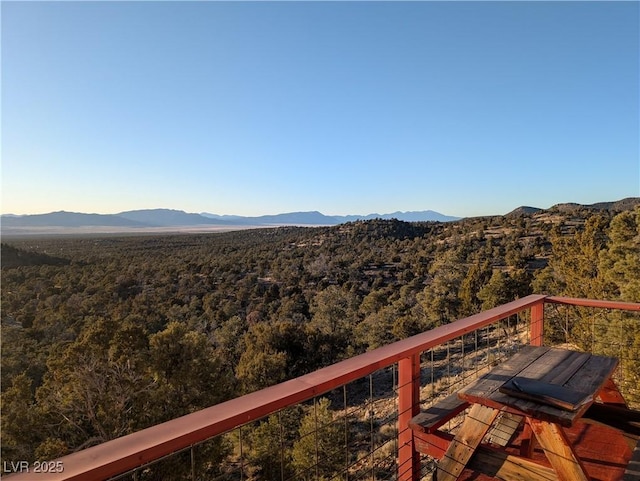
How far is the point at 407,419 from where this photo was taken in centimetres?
171

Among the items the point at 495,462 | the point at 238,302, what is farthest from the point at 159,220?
the point at 495,462

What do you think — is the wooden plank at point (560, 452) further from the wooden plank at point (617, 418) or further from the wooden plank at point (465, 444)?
the wooden plank at point (617, 418)

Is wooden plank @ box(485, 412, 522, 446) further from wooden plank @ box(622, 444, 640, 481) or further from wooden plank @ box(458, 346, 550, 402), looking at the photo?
wooden plank @ box(622, 444, 640, 481)

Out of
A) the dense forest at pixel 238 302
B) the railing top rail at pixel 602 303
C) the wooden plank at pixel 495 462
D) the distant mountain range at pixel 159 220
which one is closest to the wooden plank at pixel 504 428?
the wooden plank at pixel 495 462

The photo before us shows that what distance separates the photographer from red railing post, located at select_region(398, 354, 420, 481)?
167 cm

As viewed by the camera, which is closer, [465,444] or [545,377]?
[465,444]

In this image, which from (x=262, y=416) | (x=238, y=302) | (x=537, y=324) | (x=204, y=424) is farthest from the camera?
(x=238, y=302)

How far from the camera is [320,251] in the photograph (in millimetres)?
37906

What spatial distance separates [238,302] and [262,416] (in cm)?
2513

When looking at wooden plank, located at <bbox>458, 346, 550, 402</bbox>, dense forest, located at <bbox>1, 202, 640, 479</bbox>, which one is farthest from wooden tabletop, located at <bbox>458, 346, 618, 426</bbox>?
dense forest, located at <bbox>1, 202, 640, 479</bbox>

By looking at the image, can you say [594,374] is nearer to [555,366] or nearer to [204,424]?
[555,366]

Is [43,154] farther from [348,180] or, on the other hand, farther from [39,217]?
[39,217]

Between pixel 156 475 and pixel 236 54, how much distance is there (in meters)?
9.46

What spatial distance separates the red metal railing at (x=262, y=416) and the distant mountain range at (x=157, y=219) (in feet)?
174
